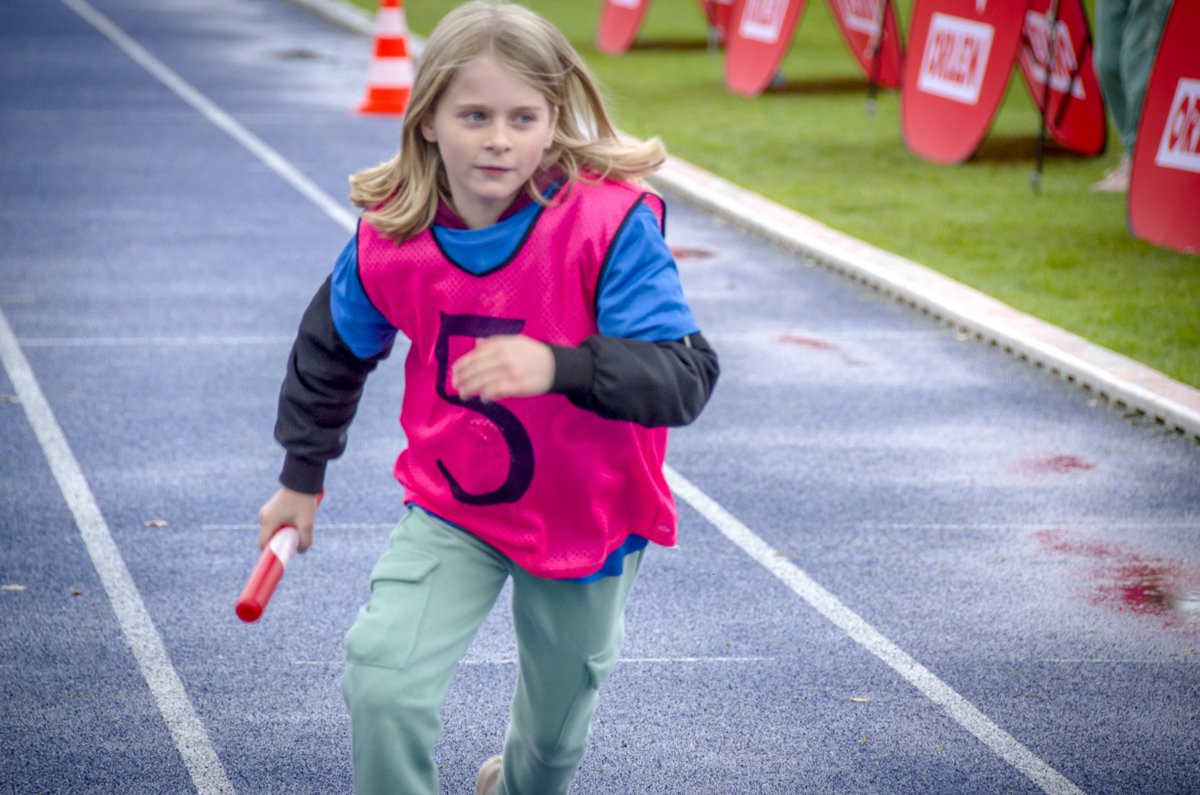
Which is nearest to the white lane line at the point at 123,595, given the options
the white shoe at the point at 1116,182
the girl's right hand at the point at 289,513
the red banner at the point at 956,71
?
the girl's right hand at the point at 289,513

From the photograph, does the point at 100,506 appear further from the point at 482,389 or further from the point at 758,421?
the point at 482,389

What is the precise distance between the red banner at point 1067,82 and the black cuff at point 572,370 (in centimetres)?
1165

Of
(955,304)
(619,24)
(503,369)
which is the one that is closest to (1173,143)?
(955,304)

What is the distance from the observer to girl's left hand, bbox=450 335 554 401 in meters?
2.62

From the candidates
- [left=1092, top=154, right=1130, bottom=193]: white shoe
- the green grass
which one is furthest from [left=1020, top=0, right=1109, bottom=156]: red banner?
[left=1092, top=154, right=1130, bottom=193]: white shoe

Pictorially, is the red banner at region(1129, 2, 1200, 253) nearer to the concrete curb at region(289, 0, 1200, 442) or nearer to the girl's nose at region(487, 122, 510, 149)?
the concrete curb at region(289, 0, 1200, 442)

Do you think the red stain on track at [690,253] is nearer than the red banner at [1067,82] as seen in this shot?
Yes

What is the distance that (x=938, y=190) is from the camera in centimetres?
1271

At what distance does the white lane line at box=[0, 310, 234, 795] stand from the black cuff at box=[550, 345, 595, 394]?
178cm

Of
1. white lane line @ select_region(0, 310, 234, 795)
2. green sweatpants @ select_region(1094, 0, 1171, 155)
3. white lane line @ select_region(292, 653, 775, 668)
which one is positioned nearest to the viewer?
white lane line @ select_region(0, 310, 234, 795)

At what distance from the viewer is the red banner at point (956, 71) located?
12836mm

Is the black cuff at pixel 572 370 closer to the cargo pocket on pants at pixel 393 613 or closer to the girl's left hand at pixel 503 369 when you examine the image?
the girl's left hand at pixel 503 369

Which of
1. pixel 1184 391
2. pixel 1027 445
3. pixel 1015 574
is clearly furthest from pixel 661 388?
pixel 1184 391

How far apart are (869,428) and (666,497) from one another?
4117 millimetres
